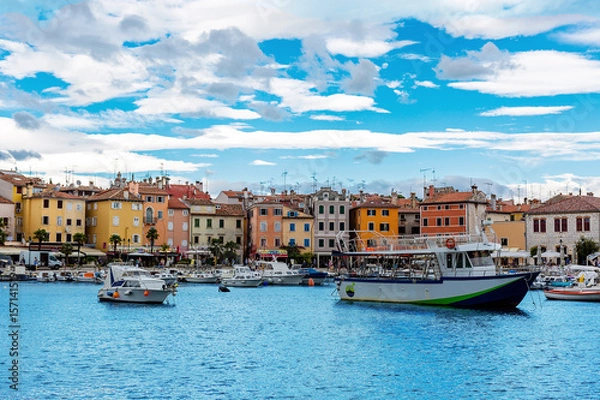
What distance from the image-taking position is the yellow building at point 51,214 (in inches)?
3681

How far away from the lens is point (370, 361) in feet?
100

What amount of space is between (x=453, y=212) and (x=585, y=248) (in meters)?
18.4

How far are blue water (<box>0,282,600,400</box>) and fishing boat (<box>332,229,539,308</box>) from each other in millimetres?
1207

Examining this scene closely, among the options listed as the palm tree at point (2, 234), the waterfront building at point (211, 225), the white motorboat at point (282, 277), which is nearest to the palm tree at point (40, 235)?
the palm tree at point (2, 234)

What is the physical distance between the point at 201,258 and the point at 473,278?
56.3 metres

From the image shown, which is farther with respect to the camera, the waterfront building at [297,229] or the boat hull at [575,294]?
the waterfront building at [297,229]

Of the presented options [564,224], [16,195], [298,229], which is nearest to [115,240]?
[16,195]

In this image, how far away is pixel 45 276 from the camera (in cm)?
8100

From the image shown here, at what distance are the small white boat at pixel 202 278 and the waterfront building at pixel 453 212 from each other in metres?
26.7

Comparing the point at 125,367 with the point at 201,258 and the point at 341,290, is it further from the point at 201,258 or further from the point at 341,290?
the point at 201,258

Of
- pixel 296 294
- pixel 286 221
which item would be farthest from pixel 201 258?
pixel 296 294

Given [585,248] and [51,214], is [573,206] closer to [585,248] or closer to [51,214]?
[585,248]

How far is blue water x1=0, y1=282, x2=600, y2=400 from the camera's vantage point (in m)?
25.4

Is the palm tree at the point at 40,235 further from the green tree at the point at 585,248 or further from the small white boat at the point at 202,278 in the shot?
the green tree at the point at 585,248
